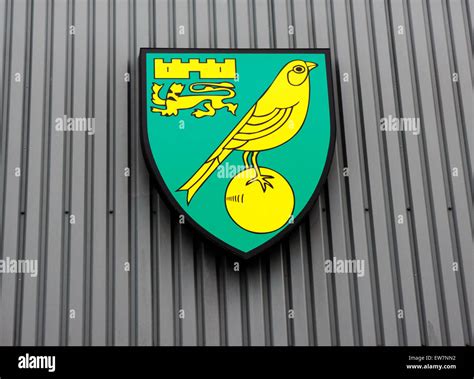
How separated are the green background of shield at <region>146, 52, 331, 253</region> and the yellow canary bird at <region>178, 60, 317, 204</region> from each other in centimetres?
6

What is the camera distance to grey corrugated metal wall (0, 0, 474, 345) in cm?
921

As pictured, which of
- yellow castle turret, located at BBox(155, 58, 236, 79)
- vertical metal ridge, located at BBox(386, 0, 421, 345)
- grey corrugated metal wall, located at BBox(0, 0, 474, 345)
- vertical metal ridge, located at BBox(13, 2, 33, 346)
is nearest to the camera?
vertical metal ridge, located at BBox(13, 2, 33, 346)

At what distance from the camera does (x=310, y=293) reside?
9.41 meters

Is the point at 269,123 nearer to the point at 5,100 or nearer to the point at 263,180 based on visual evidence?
the point at 263,180

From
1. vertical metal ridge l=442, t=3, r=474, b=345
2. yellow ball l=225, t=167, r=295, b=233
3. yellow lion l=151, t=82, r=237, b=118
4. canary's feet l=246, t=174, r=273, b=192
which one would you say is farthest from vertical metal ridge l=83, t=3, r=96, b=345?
vertical metal ridge l=442, t=3, r=474, b=345

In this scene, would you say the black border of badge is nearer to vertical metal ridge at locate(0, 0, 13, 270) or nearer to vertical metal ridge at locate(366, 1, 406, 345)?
vertical metal ridge at locate(366, 1, 406, 345)

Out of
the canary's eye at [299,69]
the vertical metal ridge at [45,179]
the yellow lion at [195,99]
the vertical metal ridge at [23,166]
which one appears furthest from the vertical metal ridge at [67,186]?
the canary's eye at [299,69]

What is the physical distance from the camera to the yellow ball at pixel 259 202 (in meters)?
9.35

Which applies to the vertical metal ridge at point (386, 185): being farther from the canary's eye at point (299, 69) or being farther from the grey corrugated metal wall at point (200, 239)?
the canary's eye at point (299, 69)

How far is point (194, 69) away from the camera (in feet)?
32.5

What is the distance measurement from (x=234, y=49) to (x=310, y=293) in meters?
3.01

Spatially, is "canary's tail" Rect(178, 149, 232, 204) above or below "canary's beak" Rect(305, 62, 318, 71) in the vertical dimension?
below

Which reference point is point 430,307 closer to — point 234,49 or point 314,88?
point 314,88

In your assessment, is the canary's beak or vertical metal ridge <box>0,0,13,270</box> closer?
vertical metal ridge <box>0,0,13,270</box>
